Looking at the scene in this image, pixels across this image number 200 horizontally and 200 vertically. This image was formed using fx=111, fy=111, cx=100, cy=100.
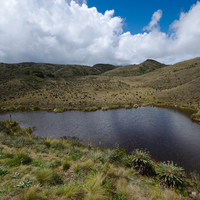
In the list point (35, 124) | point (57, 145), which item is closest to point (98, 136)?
point (57, 145)

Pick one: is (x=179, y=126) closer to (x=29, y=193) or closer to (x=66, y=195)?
(x=66, y=195)

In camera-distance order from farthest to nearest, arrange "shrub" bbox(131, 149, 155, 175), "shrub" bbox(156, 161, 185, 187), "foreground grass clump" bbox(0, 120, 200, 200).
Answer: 1. "shrub" bbox(131, 149, 155, 175)
2. "shrub" bbox(156, 161, 185, 187)
3. "foreground grass clump" bbox(0, 120, 200, 200)

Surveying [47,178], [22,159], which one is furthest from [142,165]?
[22,159]

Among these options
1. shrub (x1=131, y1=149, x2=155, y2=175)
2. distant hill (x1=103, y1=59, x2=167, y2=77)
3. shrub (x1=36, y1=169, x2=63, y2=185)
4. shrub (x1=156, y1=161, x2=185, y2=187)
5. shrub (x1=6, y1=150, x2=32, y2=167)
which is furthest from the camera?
distant hill (x1=103, y1=59, x2=167, y2=77)

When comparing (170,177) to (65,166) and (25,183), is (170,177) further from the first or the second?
(25,183)

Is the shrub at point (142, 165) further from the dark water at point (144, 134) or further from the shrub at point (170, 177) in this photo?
the dark water at point (144, 134)

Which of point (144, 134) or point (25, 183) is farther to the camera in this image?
point (144, 134)

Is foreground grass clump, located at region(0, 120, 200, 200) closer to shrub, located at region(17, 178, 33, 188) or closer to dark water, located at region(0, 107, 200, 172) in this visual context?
shrub, located at region(17, 178, 33, 188)

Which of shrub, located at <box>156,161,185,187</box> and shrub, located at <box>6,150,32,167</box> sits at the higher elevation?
shrub, located at <box>6,150,32,167</box>

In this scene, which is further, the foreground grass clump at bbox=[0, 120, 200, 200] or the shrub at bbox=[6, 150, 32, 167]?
the shrub at bbox=[6, 150, 32, 167]

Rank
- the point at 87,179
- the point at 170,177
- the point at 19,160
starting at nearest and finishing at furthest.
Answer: the point at 87,179 → the point at 19,160 → the point at 170,177

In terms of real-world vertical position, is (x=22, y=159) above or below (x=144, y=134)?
above

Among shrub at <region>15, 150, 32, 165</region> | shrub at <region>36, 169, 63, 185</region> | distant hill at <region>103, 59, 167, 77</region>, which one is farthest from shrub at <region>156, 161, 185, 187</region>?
distant hill at <region>103, 59, 167, 77</region>

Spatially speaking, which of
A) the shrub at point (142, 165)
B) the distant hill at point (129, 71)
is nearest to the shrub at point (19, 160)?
the shrub at point (142, 165)
